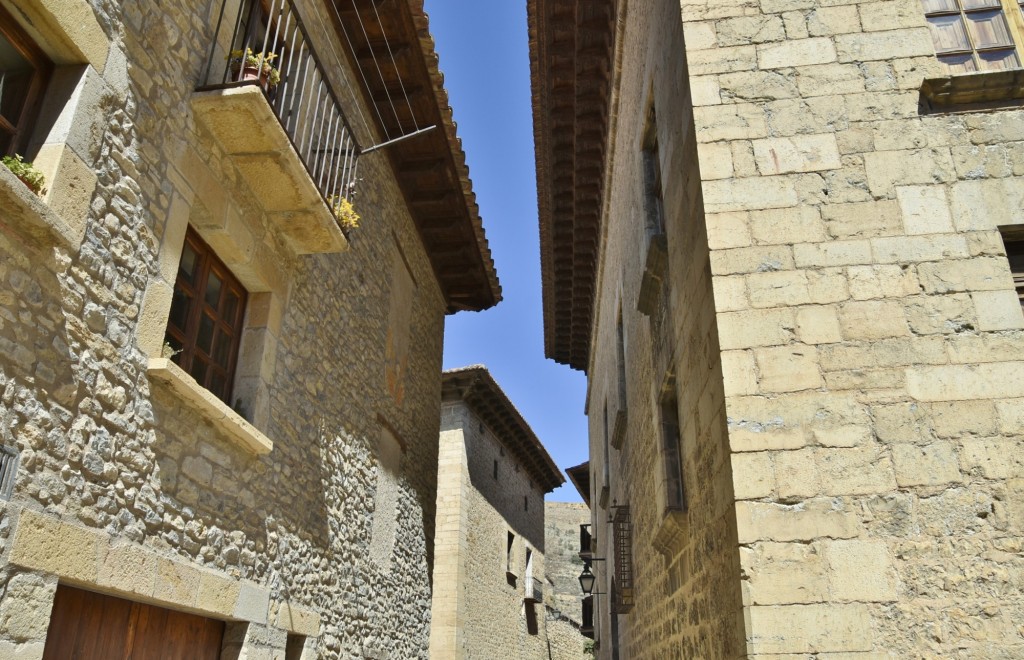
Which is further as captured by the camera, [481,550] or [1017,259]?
[481,550]

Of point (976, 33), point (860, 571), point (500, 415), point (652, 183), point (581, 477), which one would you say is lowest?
point (860, 571)

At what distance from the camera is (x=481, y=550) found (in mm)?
16578

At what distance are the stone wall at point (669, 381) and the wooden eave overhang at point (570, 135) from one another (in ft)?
2.69

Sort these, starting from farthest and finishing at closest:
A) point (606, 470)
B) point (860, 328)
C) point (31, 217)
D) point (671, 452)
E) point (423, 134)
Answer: point (606, 470), point (423, 134), point (671, 452), point (860, 328), point (31, 217)

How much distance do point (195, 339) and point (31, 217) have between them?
6.12 feet

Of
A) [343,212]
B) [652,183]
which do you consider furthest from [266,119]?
[652,183]

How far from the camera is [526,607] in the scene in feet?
65.7

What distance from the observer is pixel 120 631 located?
3938 millimetres

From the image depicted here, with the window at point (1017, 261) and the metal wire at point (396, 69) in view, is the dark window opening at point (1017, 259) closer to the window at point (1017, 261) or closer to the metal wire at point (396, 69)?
the window at point (1017, 261)

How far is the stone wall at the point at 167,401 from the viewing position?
327 cm

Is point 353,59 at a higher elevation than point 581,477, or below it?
higher

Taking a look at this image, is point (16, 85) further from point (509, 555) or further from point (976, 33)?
point (509, 555)

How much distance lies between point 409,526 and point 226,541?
4.30 meters

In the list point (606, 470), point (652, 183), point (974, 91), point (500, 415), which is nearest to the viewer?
point (974, 91)
